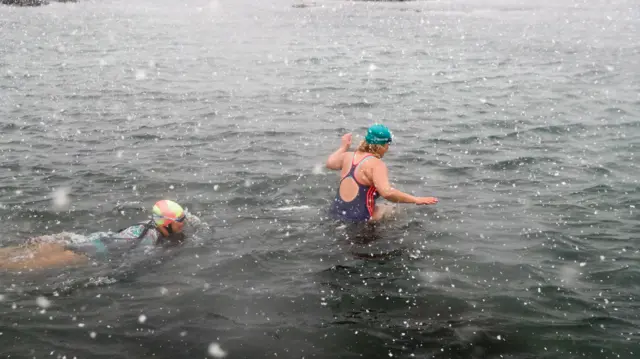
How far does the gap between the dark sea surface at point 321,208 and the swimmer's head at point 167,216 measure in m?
0.48

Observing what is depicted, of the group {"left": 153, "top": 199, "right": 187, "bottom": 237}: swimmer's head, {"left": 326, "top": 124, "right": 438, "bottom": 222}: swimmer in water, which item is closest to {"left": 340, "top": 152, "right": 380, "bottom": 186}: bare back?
{"left": 326, "top": 124, "right": 438, "bottom": 222}: swimmer in water

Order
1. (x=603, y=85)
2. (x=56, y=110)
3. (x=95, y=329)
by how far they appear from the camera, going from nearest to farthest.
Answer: (x=95, y=329)
(x=56, y=110)
(x=603, y=85)

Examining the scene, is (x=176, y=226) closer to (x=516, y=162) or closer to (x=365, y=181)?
(x=365, y=181)

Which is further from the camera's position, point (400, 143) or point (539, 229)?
point (400, 143)

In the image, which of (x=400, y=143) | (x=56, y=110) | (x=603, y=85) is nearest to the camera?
(x=400, y=143)

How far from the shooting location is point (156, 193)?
12016mm

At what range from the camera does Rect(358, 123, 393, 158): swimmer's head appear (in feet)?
29.6

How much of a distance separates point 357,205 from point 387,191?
3.23 feet

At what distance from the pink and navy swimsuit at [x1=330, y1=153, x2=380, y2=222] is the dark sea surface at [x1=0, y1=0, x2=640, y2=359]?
277mm

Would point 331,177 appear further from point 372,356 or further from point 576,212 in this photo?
point 372,356

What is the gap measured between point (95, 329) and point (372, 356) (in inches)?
142

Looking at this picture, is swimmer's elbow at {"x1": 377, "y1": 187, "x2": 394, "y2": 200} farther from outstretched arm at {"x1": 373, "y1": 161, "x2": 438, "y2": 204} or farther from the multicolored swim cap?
the multicolored swim cap

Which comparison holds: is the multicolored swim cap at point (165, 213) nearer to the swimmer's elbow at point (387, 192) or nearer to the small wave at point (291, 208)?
the small wave at point (291, 208)

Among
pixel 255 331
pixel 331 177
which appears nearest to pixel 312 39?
pixel 331 177
